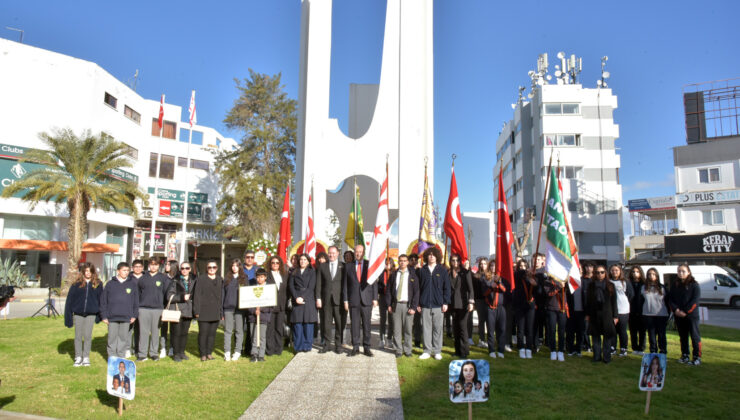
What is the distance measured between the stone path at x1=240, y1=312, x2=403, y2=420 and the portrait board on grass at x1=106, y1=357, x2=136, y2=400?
4.06 ft

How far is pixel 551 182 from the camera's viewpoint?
9.05 m

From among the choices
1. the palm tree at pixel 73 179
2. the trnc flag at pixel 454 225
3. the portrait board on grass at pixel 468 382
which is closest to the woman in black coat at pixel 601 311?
the trnc flag at pixel 454 225

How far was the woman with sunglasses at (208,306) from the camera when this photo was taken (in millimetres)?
8484

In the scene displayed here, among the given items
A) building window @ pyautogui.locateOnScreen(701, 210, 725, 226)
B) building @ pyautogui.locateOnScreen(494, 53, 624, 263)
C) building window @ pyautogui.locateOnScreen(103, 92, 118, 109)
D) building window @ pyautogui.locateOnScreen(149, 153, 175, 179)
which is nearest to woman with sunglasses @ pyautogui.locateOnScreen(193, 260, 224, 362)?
building window @ pyautogui.locateOnScreen(103, 92, 118, 109)

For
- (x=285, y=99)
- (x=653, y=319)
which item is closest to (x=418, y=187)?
(x=653, y=319)

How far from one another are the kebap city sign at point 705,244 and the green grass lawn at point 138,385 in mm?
31915

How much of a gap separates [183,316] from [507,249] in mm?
5989

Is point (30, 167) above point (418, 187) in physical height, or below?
above

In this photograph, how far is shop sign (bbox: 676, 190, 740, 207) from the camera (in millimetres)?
36219

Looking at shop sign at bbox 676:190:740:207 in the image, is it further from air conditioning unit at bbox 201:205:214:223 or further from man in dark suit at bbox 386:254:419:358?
air conditioning unit at bbox 201:205:214:223

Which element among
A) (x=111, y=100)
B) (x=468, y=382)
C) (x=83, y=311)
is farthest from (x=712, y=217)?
(x=111, y=100)

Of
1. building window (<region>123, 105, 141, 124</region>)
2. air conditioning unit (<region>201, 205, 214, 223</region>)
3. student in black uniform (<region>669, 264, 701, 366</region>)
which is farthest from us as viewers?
air conditioning unit (<region>201, 205, 214, 223</region>)

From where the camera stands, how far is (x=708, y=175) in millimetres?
38219

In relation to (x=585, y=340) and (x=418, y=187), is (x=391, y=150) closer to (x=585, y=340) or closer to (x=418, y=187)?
(x=418, y=187)
